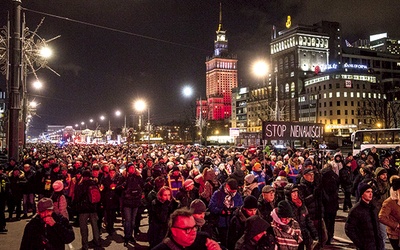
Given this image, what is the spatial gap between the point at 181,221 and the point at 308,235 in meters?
3.26

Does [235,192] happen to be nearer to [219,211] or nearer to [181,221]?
[219,211]

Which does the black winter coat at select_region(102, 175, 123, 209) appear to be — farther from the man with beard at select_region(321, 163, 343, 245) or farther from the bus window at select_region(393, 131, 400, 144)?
the bus window at select_region(393, 131, 400, 144)

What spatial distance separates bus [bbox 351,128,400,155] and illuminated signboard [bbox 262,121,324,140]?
23103mm

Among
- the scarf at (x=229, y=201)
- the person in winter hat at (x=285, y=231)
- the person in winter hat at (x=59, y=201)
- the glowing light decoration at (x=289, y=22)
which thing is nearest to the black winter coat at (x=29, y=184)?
the person in winter hat at (x=59, y=201)

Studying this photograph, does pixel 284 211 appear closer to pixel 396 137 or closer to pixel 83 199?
pixel 83 199

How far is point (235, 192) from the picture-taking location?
272 inches

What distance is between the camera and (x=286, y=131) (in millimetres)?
10719

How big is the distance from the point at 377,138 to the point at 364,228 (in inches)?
1158

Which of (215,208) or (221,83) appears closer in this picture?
(215,208)

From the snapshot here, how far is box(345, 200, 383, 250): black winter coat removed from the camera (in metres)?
5.82

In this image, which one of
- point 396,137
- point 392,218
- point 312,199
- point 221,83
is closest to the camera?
point 392,218

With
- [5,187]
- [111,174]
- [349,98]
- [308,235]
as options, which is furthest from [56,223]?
[349,98]

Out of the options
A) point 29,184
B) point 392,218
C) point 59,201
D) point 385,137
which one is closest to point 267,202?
point 392,218

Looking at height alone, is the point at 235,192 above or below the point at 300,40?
below
